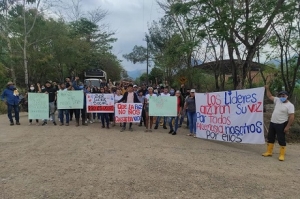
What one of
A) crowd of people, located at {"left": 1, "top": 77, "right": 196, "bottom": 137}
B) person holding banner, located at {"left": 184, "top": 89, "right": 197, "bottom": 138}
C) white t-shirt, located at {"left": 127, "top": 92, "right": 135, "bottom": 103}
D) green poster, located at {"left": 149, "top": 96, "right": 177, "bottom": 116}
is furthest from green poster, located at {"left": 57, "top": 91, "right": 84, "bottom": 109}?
person holding banner, located at {"left": 184, "top": 89, "right": 197, "bottom": 138}

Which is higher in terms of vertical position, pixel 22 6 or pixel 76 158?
pixel 22 6

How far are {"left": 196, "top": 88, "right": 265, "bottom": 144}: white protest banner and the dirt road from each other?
1.32 ft

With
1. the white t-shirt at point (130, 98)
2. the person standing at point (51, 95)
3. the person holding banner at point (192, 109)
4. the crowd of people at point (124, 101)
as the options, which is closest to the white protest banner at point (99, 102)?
the crowd of people at point (124, 101)

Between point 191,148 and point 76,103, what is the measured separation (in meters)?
5.62

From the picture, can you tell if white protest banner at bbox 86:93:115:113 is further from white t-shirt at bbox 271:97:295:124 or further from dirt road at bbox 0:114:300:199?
white t-shirt at bbox 271:97:295:124

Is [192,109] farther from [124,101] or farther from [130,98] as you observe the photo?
[124,101]

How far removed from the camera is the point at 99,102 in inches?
467

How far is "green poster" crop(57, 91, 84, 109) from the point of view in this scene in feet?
38.7

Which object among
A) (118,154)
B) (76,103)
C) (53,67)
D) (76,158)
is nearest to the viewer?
(76,158)

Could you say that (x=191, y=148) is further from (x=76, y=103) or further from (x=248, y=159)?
(x=76, y=103)

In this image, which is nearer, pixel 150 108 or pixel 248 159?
pixel 248 159

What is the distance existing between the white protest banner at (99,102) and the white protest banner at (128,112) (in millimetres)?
749

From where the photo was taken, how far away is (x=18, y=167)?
6.03 metres

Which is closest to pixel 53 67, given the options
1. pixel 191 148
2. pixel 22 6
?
pixel 22 6
